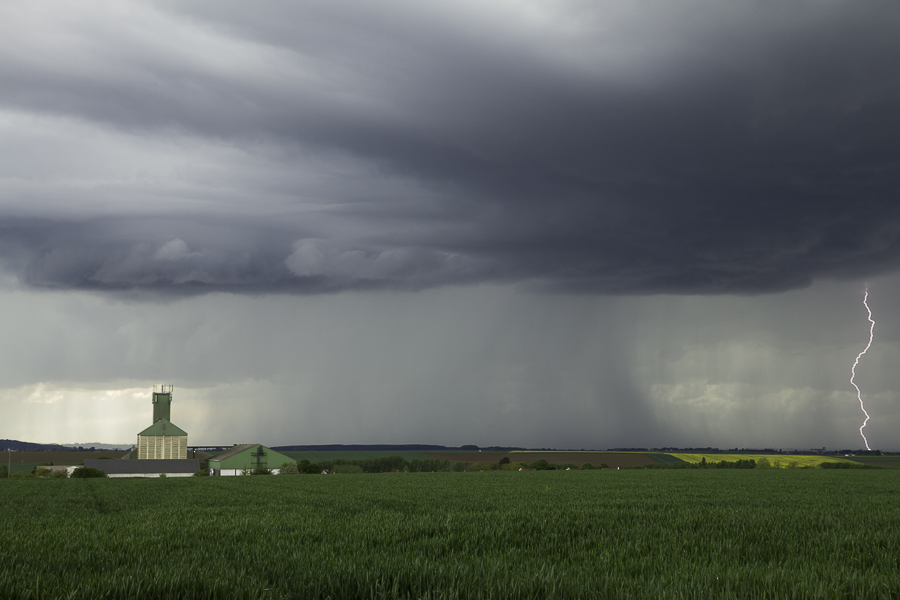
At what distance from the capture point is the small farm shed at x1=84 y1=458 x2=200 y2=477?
470ft

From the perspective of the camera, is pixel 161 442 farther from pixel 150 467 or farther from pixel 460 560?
pixel 460 560

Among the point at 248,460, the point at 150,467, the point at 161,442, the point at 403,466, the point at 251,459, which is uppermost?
the point at 161,442

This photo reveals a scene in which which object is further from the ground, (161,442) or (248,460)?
(161,442)

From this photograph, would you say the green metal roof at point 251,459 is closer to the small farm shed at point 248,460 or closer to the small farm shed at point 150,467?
the small farm shed at point 248,460

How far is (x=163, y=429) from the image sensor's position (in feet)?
533

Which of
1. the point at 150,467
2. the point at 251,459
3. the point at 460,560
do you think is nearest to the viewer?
the point at 460,560

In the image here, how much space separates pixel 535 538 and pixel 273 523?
6.87 m

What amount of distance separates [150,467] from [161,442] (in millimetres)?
15084

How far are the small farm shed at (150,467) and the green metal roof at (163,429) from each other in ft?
45.2

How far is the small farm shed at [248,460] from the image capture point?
150750 millimetres

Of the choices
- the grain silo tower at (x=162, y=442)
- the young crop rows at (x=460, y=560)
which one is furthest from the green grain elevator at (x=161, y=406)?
the young crop rows at (x=460, y=560)

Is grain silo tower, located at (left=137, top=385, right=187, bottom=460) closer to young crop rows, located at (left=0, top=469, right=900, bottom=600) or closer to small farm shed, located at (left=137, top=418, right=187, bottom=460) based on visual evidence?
small farm shed, located at (left=137, top=418, right=187, bottom=460)

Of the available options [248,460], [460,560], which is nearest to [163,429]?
[248,460]

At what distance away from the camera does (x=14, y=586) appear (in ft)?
22.1
